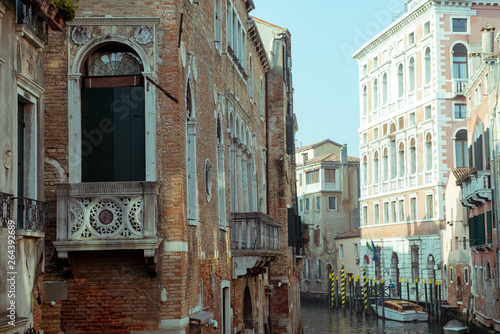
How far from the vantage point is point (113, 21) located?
10.2 m

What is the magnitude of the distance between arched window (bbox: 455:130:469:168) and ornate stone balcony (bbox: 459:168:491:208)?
12.3m

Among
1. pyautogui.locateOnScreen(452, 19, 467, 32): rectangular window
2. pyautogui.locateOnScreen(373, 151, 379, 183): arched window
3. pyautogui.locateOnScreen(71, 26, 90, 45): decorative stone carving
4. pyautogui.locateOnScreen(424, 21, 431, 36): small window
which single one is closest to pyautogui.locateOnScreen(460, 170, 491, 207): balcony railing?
pyautogui.locateOnScreen(452, 19, 467, 32): rectangular window

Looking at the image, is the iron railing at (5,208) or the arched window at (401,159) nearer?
the iron railing at (5,208)

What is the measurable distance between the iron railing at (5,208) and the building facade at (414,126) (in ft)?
120

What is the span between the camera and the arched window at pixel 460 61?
4472cm

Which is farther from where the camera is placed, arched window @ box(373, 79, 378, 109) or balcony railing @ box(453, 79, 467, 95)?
arched window @ box(373, 79, 378, 109)

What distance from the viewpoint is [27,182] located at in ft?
27.6

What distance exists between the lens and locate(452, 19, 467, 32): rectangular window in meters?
44.7

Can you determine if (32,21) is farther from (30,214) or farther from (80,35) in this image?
(80,35)

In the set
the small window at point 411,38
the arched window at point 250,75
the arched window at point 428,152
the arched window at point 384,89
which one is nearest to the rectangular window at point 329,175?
the arched window at point 384,89

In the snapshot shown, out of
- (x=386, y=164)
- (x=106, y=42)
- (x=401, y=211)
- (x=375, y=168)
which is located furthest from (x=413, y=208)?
(x=106, y=42)

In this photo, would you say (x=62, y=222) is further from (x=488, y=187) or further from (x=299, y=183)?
(x=299, y=183)

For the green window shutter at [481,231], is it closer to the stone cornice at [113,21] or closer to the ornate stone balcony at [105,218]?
the stone cornice at [113,21]

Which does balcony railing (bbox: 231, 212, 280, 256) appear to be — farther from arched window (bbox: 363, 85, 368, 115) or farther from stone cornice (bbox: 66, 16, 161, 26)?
arched window (bbox: 363, 85, 368, 115)
